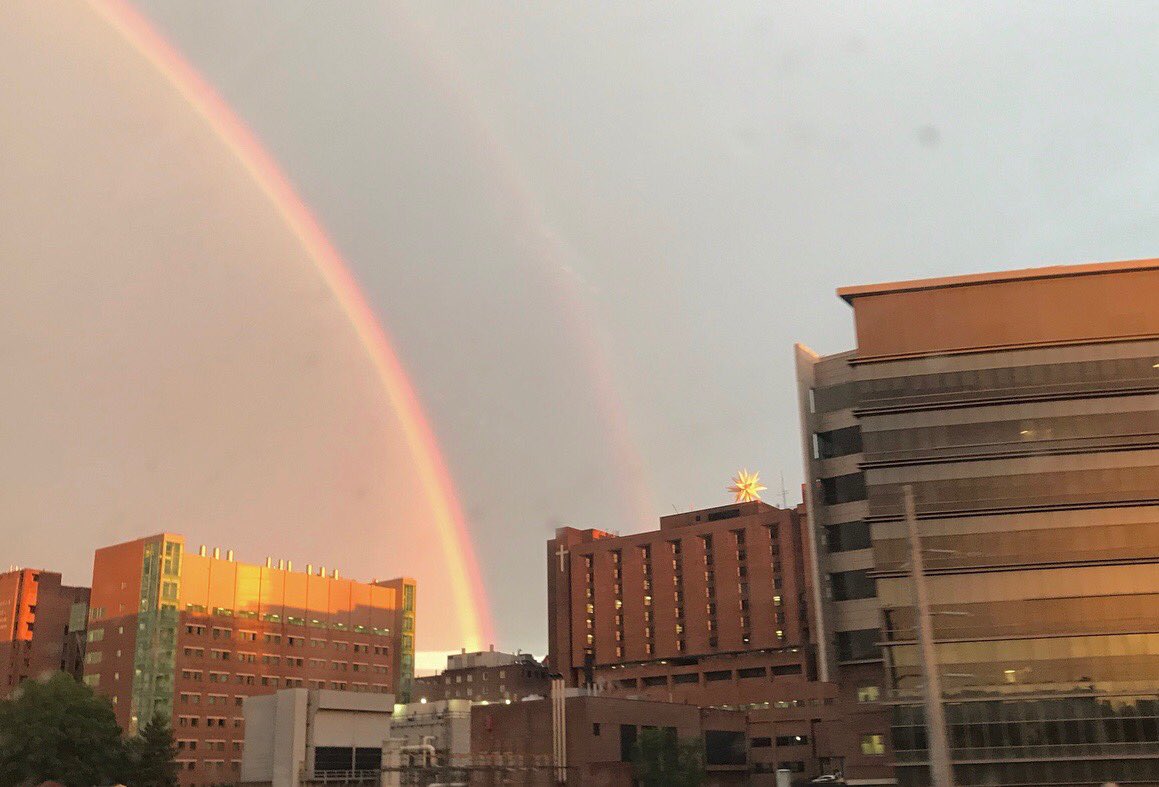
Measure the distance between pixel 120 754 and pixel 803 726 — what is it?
86468 mm

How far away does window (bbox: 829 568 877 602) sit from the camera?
3275 inches

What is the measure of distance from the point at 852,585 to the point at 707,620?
90821 millimetres

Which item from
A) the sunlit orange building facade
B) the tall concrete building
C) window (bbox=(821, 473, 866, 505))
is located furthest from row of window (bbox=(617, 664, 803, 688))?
the tall concrete building

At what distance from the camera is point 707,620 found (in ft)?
566

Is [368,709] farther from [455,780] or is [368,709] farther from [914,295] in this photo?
[914,295]

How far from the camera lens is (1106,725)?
220 ft

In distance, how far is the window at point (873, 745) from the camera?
3062 inches

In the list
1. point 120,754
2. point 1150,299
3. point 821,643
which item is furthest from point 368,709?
point 1150,299

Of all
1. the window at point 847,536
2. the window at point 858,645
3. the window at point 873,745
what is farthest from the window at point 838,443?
the window at point 873,745

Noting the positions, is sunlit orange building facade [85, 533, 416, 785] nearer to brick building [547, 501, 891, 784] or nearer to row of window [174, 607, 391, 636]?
row of window [174, 607, 391, 636]

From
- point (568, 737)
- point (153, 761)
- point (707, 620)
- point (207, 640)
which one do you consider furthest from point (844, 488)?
point (207, 640)

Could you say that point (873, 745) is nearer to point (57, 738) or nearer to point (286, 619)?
point (57, 738)

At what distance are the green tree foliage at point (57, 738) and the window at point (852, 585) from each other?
66.6m

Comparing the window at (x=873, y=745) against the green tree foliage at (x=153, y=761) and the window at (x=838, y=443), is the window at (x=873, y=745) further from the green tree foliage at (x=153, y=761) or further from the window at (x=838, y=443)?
the green tree foliage at (x=153, y=761)
